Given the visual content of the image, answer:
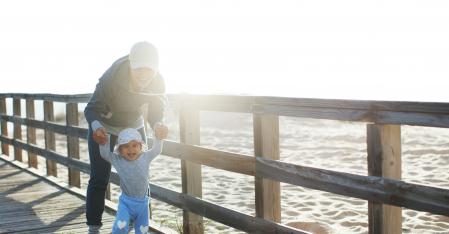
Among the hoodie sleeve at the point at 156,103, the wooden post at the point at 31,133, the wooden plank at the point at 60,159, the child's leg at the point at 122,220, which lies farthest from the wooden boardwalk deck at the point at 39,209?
the hoodie sleeve at the point at 156,103

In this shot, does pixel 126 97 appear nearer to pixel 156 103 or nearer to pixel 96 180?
pixel 156 103

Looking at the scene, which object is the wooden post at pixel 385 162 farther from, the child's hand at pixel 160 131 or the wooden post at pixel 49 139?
the wooden post at pixel 49 139

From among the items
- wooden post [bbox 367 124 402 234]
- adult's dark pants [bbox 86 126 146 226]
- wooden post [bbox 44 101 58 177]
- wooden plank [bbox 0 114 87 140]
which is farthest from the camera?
wooden post [bbox 44 101 58 177]

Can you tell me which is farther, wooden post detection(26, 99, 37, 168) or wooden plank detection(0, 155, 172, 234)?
wooden post detection(26, 99, 37, 168)

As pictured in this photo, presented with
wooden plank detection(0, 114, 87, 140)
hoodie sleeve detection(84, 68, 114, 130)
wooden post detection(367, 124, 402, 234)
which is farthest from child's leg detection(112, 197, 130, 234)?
wooden plank detection(0, 114, 87, 140)

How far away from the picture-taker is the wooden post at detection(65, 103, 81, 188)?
7367mm

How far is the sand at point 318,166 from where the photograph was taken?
657 centimetres

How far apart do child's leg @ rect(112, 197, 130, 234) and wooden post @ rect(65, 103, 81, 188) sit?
3497 millimetres

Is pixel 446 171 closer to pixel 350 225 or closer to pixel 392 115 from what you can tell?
pixel 350 225

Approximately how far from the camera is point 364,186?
3143 millimetres

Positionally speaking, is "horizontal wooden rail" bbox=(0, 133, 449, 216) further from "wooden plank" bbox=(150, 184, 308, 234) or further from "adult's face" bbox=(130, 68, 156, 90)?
"adult's face" bbox=(130, 68, 156, 90)

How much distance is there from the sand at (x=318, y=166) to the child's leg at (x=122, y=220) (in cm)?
127

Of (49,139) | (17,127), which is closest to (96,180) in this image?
(49,139)

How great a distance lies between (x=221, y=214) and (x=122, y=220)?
30.2 inches
